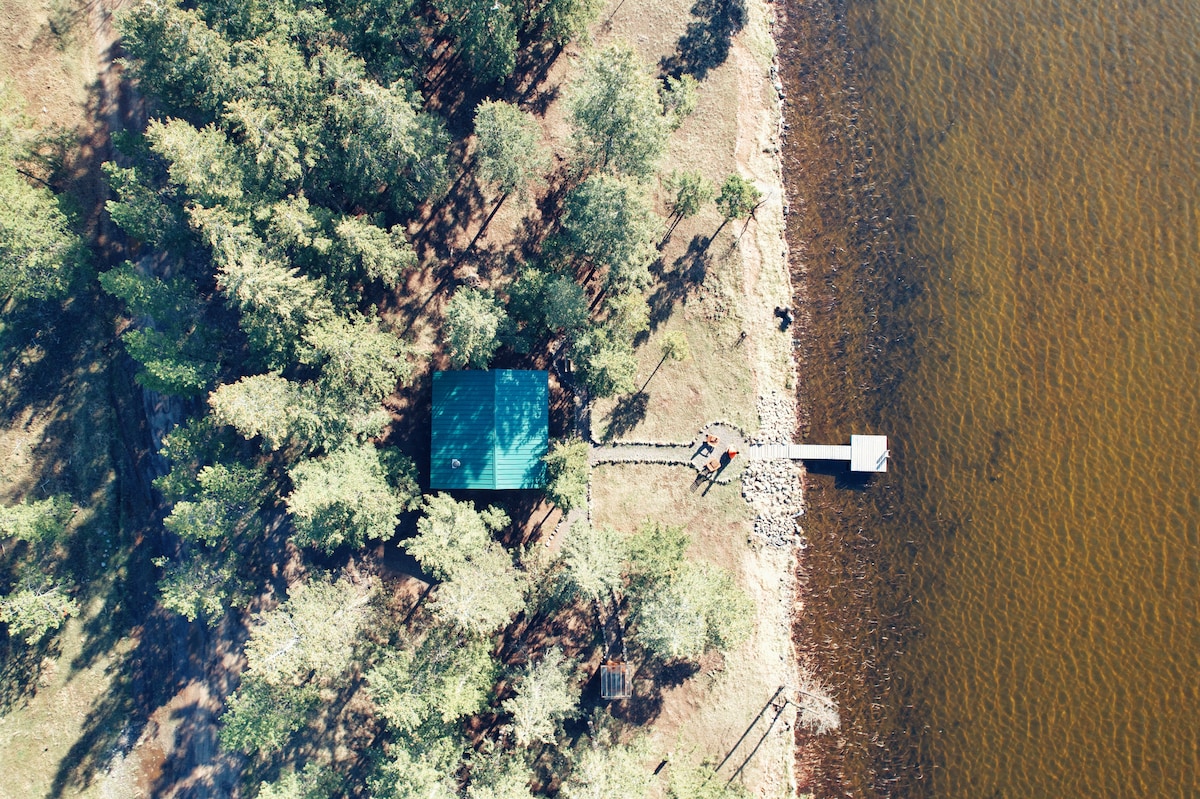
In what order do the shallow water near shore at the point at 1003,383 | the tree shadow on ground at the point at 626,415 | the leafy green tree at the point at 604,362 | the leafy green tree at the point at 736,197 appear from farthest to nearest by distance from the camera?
the shallow water near shore at the point at 1003,383
the tree shadow on ground at the point at 626,415
the leafy green tree at the point at 736,197
the leafy green tree at the point at 604,362

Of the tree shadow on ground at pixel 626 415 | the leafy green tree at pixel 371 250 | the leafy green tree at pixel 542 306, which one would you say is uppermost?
the leafy green tree at pixel 371 250

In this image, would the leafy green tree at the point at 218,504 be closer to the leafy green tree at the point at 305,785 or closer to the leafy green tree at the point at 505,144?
the leafy green tree at the point at 305,785

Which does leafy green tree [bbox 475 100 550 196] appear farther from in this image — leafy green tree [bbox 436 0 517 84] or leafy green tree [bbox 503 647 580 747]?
leafy green tree [bbox 503 647 580 747]

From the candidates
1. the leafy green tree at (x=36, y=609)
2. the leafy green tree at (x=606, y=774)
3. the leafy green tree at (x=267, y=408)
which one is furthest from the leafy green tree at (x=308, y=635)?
the leafy green tree at (x=606, y=774)

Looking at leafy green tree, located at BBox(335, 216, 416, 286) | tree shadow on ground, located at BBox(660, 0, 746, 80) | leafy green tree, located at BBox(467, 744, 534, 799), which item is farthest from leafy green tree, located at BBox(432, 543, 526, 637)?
tree shadow on ground, located at BBox(660, 0, 746, 80)

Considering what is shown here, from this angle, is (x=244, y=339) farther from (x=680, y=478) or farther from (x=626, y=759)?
(x=626, y=759)

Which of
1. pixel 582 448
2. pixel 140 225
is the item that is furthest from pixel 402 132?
pixel 582 448
